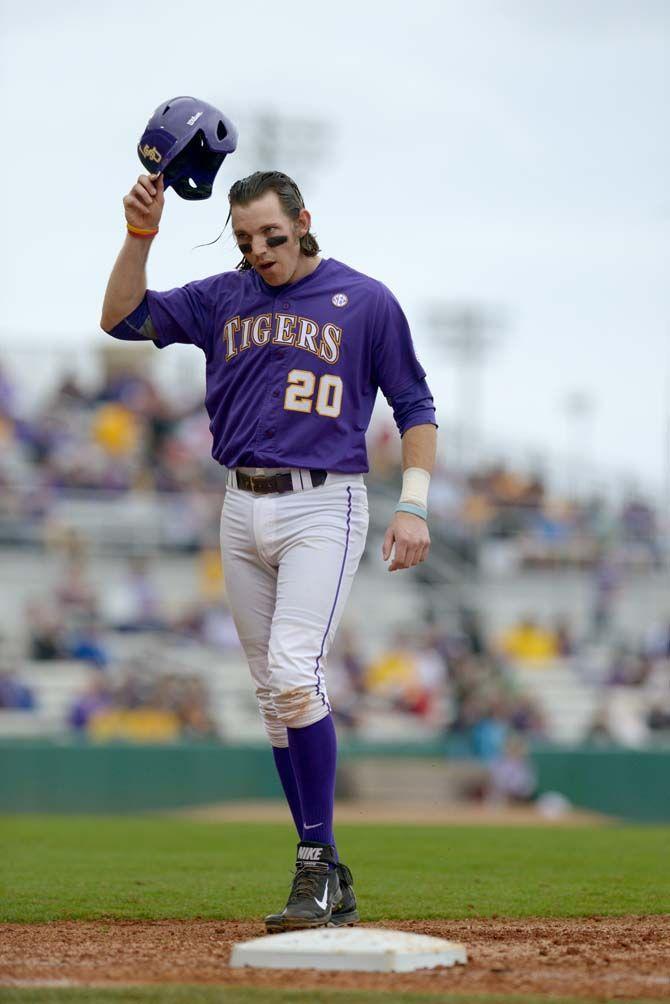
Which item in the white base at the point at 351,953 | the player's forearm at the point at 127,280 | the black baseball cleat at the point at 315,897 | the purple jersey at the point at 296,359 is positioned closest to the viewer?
the white base at the point at 351,953

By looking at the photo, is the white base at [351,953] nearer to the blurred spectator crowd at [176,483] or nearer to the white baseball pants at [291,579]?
the white baseball pants at [291,579]

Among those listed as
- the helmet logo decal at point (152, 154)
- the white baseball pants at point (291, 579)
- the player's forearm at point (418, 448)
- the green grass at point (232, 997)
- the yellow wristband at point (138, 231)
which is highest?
the helmet logo decal at point (152, 154)

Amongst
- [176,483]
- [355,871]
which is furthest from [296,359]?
[176,483]

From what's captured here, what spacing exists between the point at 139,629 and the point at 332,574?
14.0 m

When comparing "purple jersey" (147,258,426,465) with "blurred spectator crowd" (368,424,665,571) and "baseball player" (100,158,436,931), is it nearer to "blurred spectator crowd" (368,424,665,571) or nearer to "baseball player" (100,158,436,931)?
"baseball player" (100,158,436,931)

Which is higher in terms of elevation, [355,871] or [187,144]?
[187,144]

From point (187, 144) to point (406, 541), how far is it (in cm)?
150

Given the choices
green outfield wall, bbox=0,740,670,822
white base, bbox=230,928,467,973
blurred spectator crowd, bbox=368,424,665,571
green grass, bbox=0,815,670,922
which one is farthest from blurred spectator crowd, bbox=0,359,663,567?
white base, bbox=230,928,467,973

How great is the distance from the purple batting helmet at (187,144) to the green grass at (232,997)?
273 cm

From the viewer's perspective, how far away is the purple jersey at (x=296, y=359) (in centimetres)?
512

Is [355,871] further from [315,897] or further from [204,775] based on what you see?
[204,775]

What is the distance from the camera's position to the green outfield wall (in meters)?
15.8

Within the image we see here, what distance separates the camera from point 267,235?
5.12 meters

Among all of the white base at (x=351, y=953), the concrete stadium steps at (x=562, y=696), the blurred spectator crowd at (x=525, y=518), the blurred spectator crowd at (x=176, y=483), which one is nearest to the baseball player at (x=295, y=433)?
the white base at (x=351, y=953)
